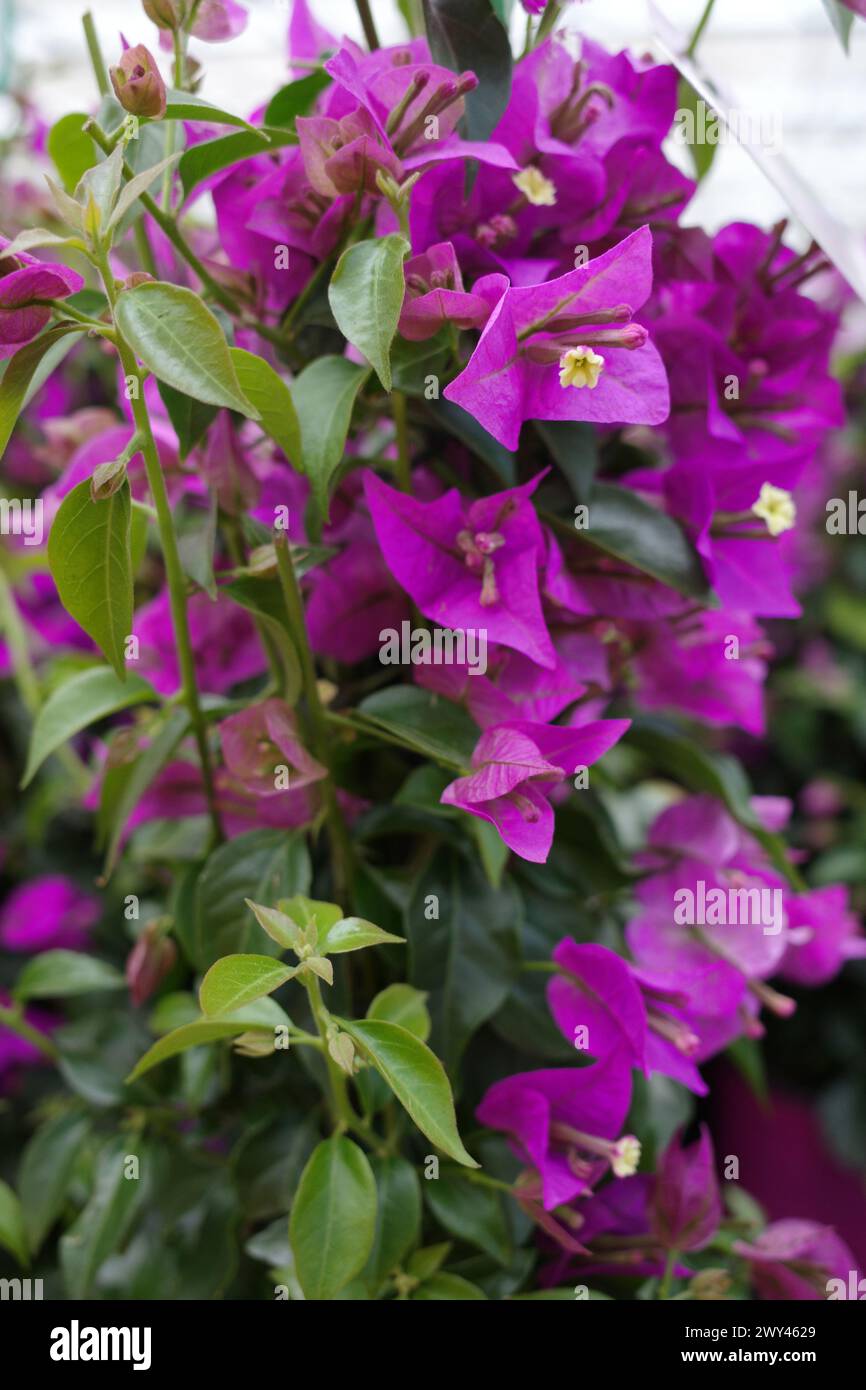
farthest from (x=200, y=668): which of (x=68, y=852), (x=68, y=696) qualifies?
(x=68, y=852)

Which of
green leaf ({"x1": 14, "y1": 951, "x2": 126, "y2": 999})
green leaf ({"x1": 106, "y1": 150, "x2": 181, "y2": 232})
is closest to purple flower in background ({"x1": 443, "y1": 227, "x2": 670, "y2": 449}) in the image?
green leaf ({"x1": 106, "y1": 150, "x2": 181, "y2": 232})

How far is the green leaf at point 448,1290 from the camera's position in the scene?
44 cm

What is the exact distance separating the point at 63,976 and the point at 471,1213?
24 cm

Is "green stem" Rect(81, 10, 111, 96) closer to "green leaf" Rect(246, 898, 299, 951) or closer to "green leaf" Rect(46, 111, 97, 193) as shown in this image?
"green leaf" Rect(46, 111, 97, 193)

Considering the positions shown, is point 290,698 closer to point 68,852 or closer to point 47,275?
point 47,275

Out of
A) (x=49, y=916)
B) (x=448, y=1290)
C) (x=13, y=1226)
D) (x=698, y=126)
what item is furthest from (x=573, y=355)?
(x=49, y=916)

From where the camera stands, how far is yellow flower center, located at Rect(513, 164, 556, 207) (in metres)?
0.43

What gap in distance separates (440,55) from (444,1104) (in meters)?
0.35

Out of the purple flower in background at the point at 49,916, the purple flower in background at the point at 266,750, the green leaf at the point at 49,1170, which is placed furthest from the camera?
the purple flower in background at the point at 49,916

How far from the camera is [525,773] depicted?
14.3 inches

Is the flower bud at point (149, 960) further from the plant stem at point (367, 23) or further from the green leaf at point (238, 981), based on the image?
the plant stem at point (367, 23)

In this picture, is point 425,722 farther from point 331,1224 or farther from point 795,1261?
point 795,1261

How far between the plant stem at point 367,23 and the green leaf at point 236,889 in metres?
0.31

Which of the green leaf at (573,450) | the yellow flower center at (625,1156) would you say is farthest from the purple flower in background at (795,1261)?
the green leaf at (573,450)
